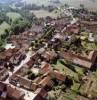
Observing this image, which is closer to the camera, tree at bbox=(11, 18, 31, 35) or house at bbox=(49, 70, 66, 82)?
house at bbox=(49, 70, 66, 82)

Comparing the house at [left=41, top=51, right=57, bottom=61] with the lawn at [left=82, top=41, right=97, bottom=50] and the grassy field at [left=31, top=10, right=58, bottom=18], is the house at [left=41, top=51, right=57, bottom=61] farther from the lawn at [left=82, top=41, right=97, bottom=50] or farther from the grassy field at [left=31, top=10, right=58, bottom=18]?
the grassy field at [left=31, top=10, right=58, bottom=18]

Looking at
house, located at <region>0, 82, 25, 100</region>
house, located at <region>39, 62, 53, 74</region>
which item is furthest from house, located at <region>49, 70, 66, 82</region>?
house, located at <region>0, 82, 25, 100</region>

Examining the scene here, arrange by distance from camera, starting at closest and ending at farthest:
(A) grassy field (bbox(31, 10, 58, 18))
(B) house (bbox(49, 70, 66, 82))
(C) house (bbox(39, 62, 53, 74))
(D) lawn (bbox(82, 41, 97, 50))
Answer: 1. (B) house (bbox(49, 70, 66, 82))
2. (C) house (bbox(39, 62, 53, 74))
3. (D) lawn (bbox(82, 41, 97, 50))
4. (A) grassy field (bbox(31, 10, 58, 18))

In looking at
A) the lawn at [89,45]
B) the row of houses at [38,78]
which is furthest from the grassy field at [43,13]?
the row of houses at [38,78]

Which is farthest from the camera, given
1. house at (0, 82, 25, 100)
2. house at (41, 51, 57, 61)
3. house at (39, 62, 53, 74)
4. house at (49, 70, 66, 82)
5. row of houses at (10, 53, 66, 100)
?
house at (41, 51, 57, 61)

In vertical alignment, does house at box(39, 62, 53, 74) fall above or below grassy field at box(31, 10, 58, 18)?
above

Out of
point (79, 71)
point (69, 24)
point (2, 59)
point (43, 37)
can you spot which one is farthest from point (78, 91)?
point (69, 24)

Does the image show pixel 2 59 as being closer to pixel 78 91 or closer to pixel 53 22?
pixel 78 91

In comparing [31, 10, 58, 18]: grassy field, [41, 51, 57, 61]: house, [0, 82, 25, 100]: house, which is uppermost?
[41, 51, 57, 61]: house
